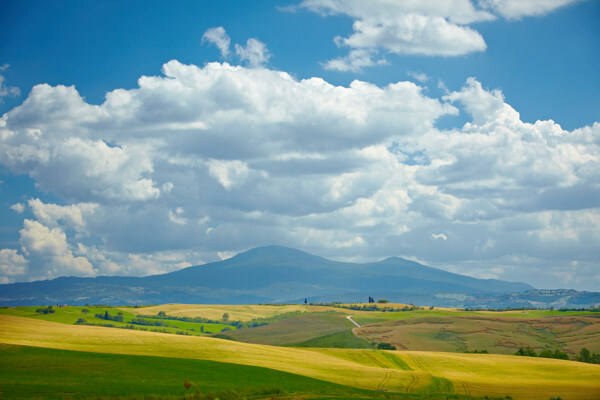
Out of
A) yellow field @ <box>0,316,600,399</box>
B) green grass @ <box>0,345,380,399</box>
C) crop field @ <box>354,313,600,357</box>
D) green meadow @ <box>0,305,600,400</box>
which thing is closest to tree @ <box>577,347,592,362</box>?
crop field @ <box>354,313,600,357</box>

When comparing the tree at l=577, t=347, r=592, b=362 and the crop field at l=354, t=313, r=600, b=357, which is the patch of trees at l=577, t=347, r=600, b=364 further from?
the crop field at l=354, t=313, r=600, b=357

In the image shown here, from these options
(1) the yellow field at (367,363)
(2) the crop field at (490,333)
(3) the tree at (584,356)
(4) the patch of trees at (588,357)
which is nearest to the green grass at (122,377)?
(1) the yellow field at (367,363)

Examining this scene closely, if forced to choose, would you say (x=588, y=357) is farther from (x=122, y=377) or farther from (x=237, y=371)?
(x=122, y=377)

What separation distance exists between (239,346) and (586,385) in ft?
161

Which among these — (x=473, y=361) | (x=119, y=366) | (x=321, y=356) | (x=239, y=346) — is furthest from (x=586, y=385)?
(x=119, y=366)

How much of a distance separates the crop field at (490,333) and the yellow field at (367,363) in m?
47.5

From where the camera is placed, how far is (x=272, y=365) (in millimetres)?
77125

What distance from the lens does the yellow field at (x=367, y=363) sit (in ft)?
234

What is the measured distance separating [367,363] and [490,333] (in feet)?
274

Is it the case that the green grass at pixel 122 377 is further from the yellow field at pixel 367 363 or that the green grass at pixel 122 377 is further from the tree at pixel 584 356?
the tree at pixel 584 356

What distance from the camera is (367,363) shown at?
3637 inches

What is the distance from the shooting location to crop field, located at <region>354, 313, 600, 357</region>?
149000mm

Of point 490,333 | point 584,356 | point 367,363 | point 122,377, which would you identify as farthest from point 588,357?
point 122,377

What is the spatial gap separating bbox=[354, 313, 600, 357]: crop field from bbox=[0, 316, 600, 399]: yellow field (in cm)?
4746
